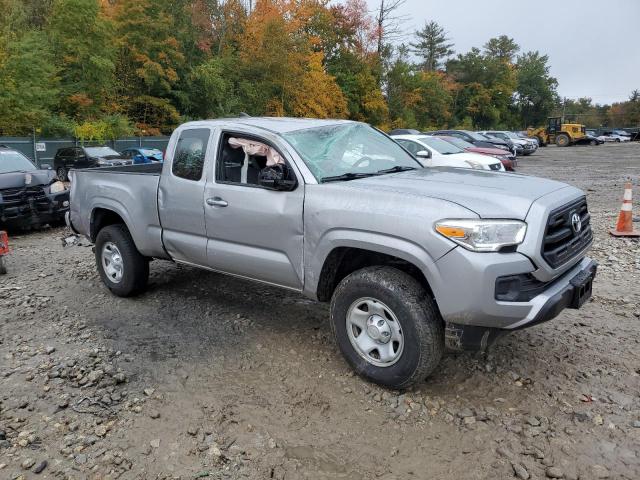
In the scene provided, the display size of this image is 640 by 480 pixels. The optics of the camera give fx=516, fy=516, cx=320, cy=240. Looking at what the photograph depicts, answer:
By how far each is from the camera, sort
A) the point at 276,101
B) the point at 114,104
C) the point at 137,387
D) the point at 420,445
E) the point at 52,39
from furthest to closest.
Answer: the point at 276,101, the point at 114,104, the point at 52,39, the point at 137,387, the point at 420,445

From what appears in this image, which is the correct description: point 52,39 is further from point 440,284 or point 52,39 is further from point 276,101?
point 440,284

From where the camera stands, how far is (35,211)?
9.41 m

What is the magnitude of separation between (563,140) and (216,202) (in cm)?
4992

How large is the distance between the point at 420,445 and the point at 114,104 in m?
35.1

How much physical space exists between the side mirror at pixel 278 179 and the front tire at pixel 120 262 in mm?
2195

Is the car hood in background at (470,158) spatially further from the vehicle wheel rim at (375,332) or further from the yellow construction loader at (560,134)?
the yellow construction loader at (560,134)

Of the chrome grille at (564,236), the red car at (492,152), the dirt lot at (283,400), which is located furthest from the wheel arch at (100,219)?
the red car at (492,152)

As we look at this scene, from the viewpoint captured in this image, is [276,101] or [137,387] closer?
[137,387]

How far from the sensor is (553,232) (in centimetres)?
337

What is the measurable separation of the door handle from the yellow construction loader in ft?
163

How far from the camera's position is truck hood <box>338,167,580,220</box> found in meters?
3.20

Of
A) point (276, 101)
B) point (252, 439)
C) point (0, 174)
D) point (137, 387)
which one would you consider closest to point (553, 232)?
point (252, 439)

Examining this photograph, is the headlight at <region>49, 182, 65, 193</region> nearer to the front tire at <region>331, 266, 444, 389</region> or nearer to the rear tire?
the front tire at <region>331, 266, 444, 389</region>

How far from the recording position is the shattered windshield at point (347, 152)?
4.08m
